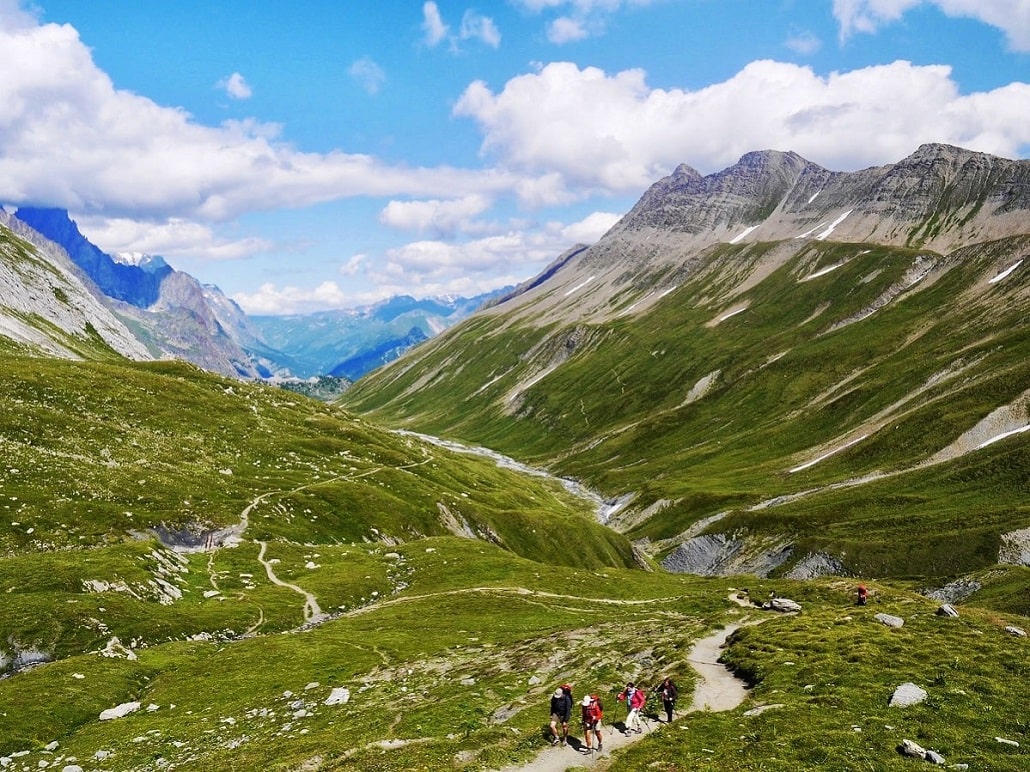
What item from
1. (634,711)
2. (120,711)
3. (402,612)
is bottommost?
(402,612)

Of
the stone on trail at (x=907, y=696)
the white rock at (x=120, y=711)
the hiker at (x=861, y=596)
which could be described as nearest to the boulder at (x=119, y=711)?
the white rock at (x=120, y=711)

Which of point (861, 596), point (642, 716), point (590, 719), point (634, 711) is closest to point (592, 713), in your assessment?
point (590, 719)

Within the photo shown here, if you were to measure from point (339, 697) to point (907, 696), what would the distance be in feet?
98.1

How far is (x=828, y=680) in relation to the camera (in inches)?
1251

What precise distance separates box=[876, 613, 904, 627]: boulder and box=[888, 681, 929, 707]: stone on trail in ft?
46.2

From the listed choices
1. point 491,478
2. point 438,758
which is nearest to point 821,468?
point 491,478

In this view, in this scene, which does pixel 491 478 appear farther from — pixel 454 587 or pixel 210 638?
pixel 210 638

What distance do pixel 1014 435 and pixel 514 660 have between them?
159581 mm

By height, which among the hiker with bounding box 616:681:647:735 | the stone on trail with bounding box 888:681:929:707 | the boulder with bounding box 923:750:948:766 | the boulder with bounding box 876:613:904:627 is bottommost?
the boulder with bounding box 876:613:904:627

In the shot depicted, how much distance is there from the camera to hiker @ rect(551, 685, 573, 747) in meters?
28.4

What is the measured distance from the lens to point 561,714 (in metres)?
28.7

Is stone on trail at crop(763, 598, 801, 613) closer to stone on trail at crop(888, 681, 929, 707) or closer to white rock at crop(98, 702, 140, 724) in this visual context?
stone on trail at crop(888, 681, 929, 707)

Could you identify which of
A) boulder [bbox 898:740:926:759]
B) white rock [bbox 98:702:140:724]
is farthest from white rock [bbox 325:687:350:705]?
boulder [bbox 898:740:926:759]

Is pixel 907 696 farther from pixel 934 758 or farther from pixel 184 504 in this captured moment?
pixel 184 504
